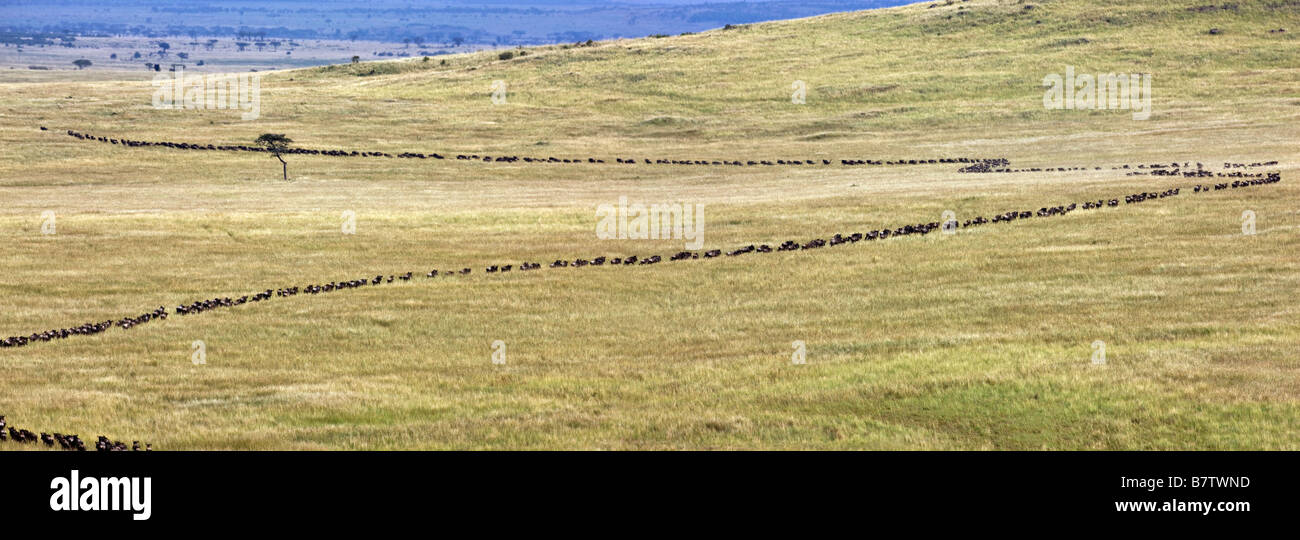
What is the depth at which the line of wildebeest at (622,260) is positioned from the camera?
3341 centimetres

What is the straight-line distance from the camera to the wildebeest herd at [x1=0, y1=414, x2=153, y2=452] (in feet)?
68.0

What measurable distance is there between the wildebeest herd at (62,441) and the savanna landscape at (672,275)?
52cm

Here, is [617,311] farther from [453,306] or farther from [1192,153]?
[1192,153]

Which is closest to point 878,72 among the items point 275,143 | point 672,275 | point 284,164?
→ point 275,143

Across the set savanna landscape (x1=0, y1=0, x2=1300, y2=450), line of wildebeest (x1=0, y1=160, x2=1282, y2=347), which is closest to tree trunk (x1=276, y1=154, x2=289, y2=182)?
savanna landscape (x1=0, y1=0, x2=1300, y2=450)

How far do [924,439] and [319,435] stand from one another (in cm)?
980

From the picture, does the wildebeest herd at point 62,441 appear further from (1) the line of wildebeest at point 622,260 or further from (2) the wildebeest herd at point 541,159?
(2) the wildebeest herd at point 541,159

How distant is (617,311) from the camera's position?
1357 inches

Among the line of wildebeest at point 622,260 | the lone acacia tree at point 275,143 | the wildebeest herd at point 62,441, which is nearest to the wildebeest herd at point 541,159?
the lone acacia tree at point 275,143

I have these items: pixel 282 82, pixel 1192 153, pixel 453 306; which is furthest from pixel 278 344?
pixel 282 82

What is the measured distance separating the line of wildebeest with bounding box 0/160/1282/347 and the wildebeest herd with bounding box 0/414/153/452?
10272 mm

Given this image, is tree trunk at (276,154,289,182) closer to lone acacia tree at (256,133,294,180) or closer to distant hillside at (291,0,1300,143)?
lone acacia tree at (256,133,294,180)

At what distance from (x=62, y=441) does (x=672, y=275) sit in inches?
849
